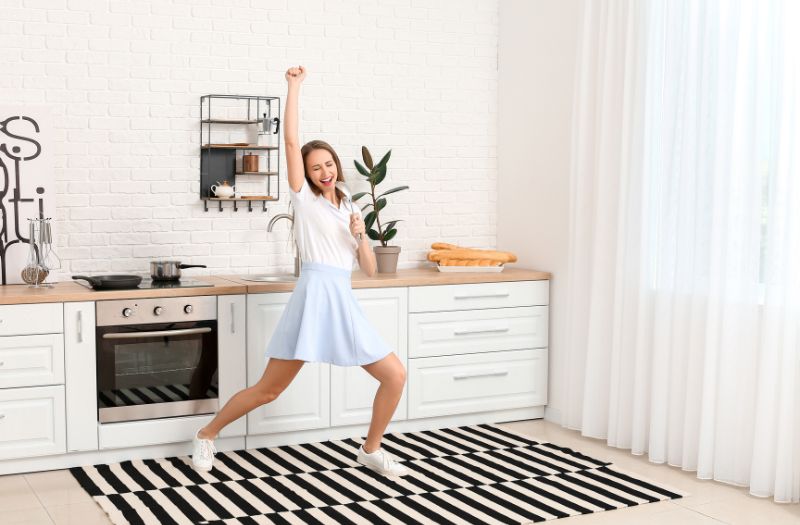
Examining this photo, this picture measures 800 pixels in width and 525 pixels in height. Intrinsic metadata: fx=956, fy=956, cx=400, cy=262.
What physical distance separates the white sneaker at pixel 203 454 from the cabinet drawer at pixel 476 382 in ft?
Result: 3.71

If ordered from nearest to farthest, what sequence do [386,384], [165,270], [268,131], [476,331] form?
[386,384] → [165,270] → [268,131] → [476,331]

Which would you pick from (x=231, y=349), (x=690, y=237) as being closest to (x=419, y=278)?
(x=231, y=349)

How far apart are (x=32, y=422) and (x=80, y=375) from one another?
278mm

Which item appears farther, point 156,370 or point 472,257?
point 472,257

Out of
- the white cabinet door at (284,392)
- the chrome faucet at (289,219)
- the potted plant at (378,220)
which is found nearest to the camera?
the white cabinet door at (284,392)

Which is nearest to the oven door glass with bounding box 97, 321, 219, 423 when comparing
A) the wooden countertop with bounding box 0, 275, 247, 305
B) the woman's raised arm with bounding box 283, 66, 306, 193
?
the wooden countertop with bounding box 0, 275, 247, 305

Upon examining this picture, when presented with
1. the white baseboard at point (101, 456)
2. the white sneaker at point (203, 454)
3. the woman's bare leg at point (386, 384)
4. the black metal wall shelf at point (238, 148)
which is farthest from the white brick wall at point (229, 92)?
the woman's bare leg at point (386, 384)

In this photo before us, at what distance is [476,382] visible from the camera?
201 inches

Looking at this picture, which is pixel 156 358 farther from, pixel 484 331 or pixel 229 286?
pixel 484 331

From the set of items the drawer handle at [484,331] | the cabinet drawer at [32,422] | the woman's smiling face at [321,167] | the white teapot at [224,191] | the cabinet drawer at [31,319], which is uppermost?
the woman's smiling face at [321,167]

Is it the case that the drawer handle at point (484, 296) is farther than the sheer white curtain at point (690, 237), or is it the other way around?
the drawer handle at point (484, 296)

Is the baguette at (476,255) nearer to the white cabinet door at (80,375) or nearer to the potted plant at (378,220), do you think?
the potted plant at (378,220)

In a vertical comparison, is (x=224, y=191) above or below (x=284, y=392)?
above

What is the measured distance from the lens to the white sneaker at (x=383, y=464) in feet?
13.7
